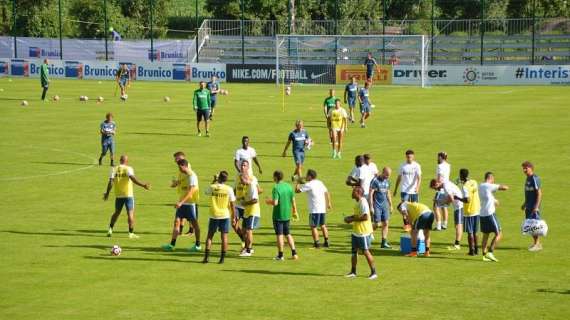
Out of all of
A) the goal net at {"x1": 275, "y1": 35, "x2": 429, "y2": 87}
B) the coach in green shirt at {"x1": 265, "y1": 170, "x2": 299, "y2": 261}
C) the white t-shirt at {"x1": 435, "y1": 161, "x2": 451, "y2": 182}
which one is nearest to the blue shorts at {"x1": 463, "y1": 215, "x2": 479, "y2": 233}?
the white t-shirt at {"x1": 435, "y1": 161, "x2": 451, "y2": 182}

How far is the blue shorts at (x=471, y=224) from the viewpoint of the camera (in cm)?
2123

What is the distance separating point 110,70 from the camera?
73.2 metres

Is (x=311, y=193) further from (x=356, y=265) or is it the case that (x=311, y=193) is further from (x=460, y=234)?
(x=460, y=234)

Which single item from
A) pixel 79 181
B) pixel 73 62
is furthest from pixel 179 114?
pixel 73 62

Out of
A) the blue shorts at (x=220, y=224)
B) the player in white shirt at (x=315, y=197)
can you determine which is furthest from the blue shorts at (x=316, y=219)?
the blue shorts at (x=220, y=224)

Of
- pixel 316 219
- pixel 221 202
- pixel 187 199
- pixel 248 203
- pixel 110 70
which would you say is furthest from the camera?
pixel 110 70

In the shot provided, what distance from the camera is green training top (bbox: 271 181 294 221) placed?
67.4 ft

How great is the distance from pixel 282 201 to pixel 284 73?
47.0 meters

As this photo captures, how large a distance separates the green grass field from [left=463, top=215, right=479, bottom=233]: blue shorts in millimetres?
671

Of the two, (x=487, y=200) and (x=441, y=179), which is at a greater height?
(x=441, y=179)

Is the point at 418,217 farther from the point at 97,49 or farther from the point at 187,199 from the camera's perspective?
the point at 97,49

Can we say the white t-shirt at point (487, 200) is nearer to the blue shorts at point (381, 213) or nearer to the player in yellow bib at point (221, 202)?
the blue shorts at point (381, 213)

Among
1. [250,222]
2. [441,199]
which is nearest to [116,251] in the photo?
[250,222]

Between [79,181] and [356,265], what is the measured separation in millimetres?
14179
